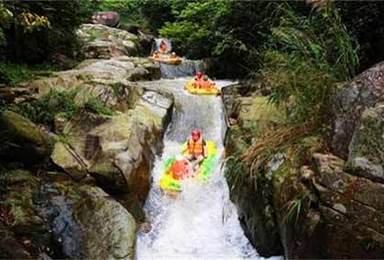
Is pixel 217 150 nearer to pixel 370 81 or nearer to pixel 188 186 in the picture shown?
pixel 188 186

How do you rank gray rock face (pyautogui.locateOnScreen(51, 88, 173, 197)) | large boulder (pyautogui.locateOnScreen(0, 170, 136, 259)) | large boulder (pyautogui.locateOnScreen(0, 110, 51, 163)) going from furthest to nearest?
gray rock face (pyautogui.locateOnScreen(51, 88, 173, 197))
large boulder (pyautogui.locateOnScreen(0, 110, 51, 163))
large boulder (pyautogui.locateOnScreen(0, 170, 136, 259))

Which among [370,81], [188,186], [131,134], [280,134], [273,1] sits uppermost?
[273,1]

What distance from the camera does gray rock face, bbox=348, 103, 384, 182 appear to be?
4785 mm

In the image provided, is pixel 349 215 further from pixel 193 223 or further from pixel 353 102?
pixel 193 223

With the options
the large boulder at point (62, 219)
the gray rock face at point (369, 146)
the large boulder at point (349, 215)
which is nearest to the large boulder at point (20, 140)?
the large boulder at point (62, 219)

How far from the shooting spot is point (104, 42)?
44.5ft

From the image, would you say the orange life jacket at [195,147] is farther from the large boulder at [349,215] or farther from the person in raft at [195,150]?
the large boulder at [349,215]

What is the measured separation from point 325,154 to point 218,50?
735 cm

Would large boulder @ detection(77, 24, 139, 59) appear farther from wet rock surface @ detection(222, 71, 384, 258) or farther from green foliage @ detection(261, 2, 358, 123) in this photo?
wet rock surface @ detection(222, 71, 384, 258)

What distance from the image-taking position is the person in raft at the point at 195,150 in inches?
326

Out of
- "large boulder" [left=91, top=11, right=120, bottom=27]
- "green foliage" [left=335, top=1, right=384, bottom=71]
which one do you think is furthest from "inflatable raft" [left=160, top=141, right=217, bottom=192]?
"large boulder" [left=91, top=11, right=120, bottom=27]

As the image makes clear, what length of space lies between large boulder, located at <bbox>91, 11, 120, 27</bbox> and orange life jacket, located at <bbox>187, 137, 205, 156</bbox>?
33.3ft

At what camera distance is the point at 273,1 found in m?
11.1

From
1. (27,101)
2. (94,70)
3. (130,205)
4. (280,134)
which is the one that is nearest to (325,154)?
(280,134)
